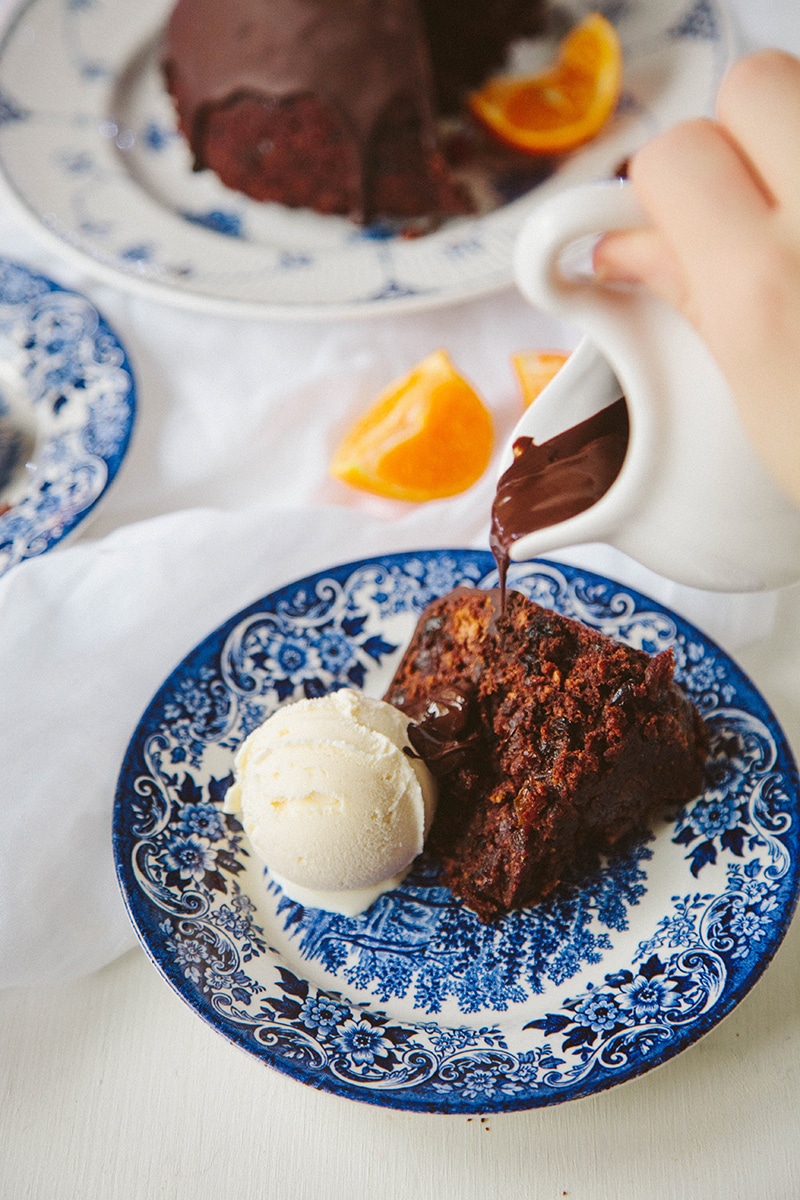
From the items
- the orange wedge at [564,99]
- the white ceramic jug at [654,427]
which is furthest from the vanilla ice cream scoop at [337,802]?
the orange wedge at [564,99]

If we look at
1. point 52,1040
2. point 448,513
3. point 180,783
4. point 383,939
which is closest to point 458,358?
point 448,513

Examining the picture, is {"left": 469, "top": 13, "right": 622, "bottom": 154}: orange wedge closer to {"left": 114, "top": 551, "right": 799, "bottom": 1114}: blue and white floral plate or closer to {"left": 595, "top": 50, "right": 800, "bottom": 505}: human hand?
{"left": 114, "top": 551, "right": 799, "bottom": 1114}: blue and white floral plate

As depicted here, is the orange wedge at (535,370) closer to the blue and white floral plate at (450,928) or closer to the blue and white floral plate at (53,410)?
the blue and white floral plate at (450,928)

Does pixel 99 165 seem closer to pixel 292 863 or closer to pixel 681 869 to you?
pixel 292 863

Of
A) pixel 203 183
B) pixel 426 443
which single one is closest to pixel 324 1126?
pixel 426 443

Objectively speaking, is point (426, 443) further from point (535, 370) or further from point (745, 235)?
point (745, 235)

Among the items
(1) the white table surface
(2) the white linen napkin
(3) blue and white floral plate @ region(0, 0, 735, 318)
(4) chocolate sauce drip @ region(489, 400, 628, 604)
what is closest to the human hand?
(4) chocolate sauce drip @ region(489, 400, 628, 604)

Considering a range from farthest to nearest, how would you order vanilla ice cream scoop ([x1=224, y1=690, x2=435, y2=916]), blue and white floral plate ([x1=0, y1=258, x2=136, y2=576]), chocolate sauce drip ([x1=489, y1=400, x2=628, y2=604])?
blue and white floral plate ([x1=0, y1=258, x2=136, y2=576]) → vanilla ice cream scoop ([x1=224, y1=690, x2=435, y2=916]) → chocolate sauce drip ([x1=489, y1=400, x2=628, y2=604])
